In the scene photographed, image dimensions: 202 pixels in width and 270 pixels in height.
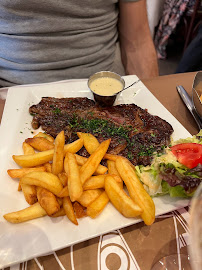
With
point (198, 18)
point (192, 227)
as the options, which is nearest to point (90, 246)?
point (192, 227)

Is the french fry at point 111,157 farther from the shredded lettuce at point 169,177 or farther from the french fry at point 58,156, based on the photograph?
the french fry at point 58,156

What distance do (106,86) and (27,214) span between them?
1.61 metres

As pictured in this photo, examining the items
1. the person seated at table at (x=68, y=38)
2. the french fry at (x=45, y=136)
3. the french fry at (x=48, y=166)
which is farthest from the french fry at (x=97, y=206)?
the person seated at table at (x=68, y=38)

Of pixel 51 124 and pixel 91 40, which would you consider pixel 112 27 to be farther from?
pixel 51 124

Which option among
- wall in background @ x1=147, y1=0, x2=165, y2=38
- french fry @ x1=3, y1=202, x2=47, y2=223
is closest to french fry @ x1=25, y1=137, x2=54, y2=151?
french fry @ x1=3, y1=202, x2=47, y2=223

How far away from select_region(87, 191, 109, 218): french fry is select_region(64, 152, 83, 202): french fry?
0.15m

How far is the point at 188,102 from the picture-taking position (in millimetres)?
2650

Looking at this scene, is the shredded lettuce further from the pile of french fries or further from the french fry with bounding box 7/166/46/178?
the french fry with bounding box 7/166/46/178

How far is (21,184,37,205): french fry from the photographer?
1.64 metres

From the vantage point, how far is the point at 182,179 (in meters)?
1.65

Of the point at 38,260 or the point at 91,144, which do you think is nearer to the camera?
the point at 38,260

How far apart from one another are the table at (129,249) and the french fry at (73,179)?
0.37 meters

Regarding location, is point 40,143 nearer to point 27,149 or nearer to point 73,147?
point 27,149

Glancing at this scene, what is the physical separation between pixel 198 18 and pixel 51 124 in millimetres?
5395
